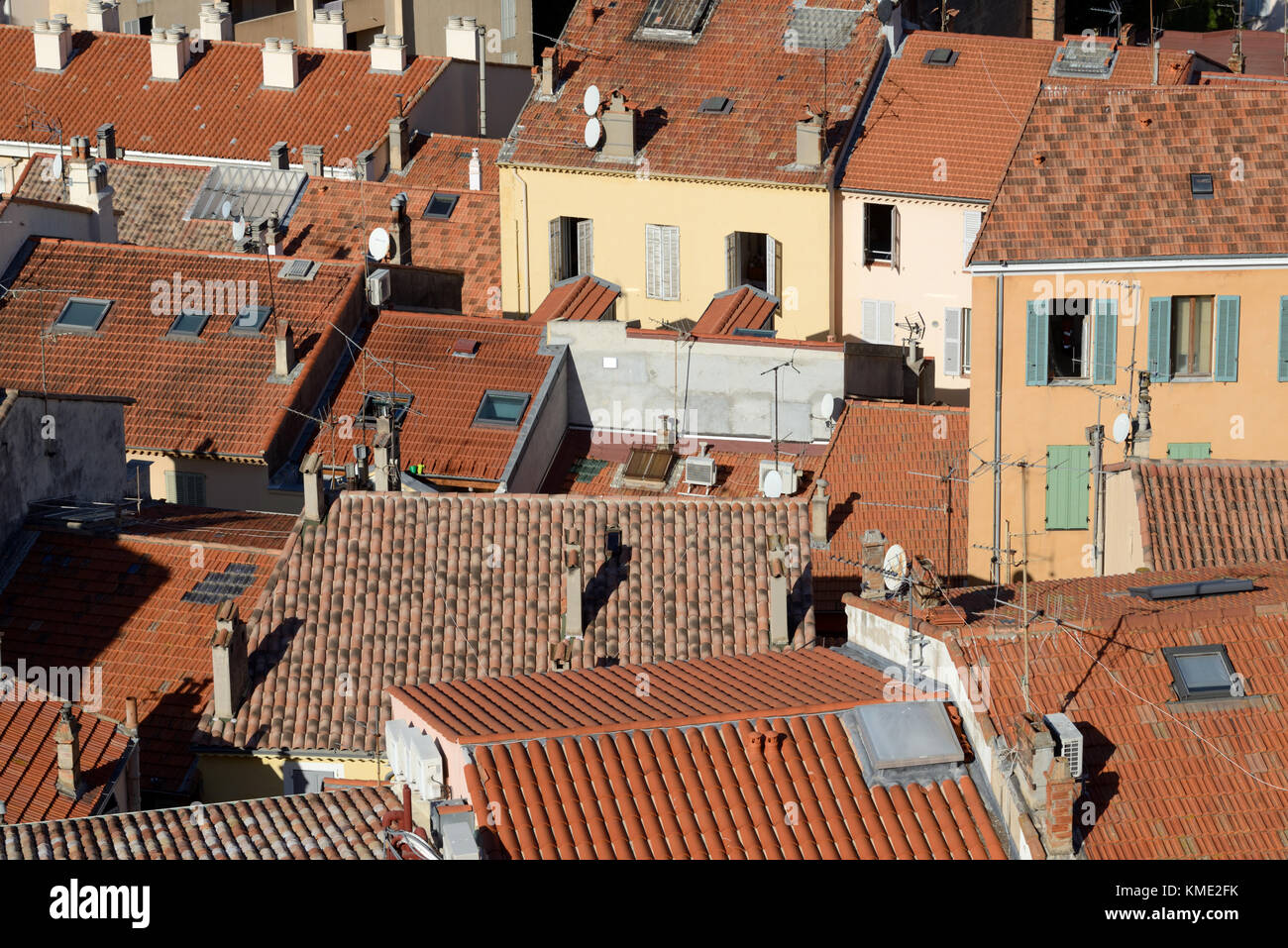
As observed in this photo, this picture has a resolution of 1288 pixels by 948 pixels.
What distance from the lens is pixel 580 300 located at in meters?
44.5

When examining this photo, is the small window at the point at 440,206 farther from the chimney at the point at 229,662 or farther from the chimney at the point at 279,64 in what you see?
the chimney at the point at 229,662

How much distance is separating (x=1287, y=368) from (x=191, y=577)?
16941 mm

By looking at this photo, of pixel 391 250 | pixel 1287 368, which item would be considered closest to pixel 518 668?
pixel 1287 368

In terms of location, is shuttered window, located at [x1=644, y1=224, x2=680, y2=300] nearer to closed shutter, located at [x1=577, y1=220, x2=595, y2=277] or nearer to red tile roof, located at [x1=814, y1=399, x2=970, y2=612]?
closed shutter, located at [x1=577, y1=220, x2=595, y2=277]

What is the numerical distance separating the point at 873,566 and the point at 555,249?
70.7 feet

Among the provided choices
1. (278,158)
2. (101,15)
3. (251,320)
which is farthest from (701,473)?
(101,15)

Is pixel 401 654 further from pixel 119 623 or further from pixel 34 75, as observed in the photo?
pixel 34 75

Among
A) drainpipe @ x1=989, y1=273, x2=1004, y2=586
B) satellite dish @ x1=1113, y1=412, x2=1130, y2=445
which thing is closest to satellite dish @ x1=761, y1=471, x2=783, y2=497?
drainpipe @ x1=989, y1=273, x2=1004, y2=586

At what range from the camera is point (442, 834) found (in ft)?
62.3

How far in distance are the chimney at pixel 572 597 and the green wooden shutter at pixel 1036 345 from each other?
834 cm

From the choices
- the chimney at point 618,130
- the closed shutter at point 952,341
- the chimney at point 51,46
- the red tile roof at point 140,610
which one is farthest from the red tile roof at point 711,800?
the chimney at point 51,46

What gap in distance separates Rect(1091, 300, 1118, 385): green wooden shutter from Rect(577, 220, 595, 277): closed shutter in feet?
54.8

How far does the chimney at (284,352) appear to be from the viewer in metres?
39.8

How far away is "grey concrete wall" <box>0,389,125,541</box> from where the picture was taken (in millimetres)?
31594
